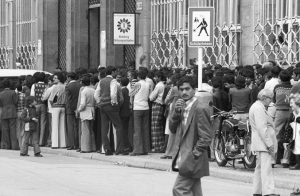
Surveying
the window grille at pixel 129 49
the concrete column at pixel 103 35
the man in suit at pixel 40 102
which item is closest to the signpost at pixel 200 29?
the man in suit at pixel 40 102

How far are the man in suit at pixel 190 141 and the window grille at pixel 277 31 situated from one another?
11.7 metres

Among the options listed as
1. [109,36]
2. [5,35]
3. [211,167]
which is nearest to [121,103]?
[211,167]

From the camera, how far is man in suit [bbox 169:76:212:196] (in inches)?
432

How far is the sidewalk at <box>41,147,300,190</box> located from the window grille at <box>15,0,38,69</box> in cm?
1600

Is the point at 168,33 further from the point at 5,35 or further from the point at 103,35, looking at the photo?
the point at 5,35

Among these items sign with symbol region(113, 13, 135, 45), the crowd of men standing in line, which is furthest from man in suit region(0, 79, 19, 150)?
sign with symbol region(113, 13, 135, 45)

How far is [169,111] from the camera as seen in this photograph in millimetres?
20516

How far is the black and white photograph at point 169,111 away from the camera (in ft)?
46.6

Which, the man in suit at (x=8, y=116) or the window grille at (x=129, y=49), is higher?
the window grille at (x=129, y=49)

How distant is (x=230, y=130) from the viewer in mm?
18250

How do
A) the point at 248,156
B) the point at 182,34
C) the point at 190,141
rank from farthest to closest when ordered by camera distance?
the point at 182,34 < the point at 248,156 < the point at 190,141

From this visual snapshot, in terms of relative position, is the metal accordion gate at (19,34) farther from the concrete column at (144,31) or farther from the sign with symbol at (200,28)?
the sign with symbol at (200,28)

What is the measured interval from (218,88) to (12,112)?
8158 mm

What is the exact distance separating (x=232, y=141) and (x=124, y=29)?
33.8 ft
